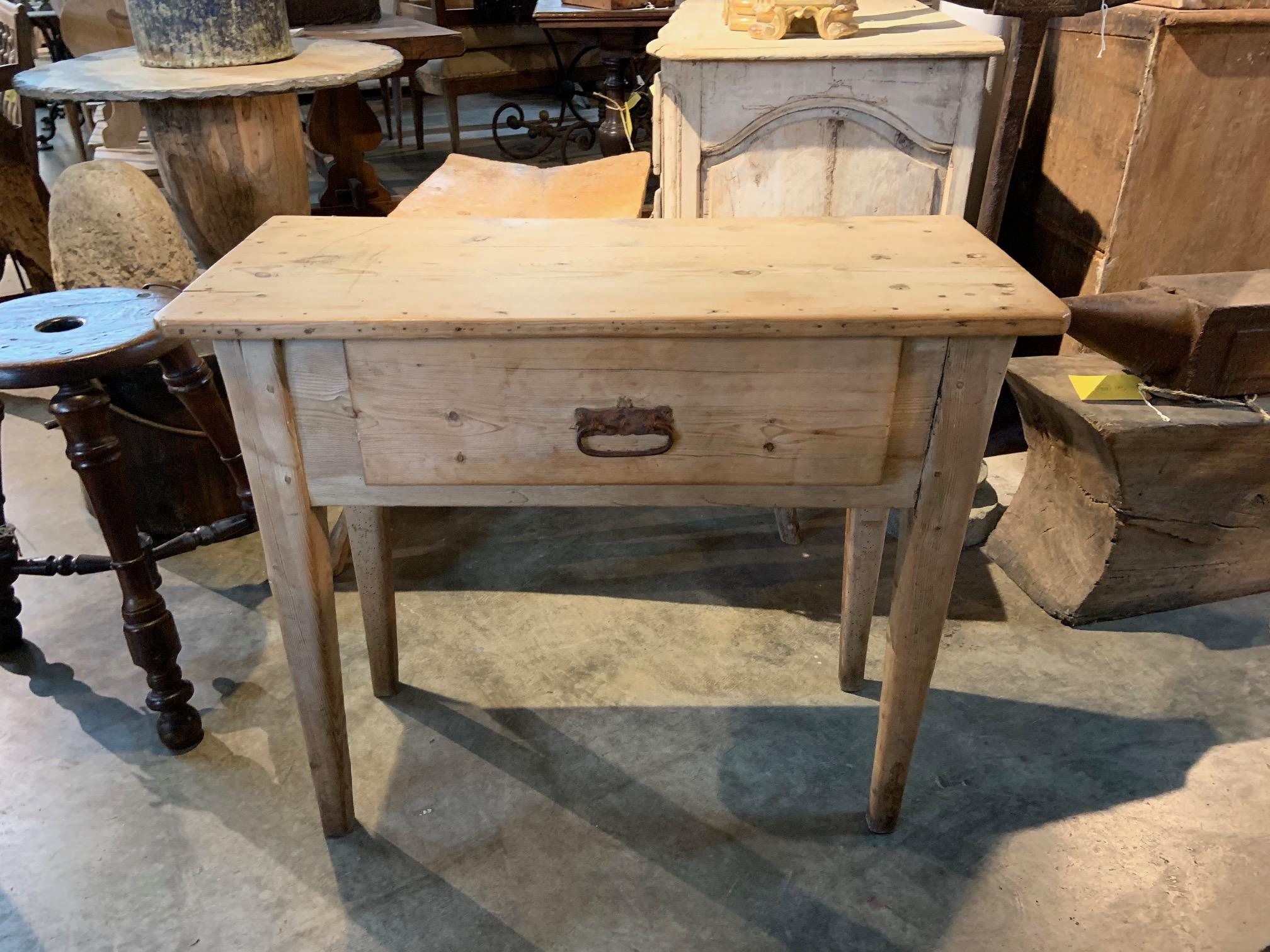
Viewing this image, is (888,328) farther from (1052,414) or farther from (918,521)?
(1052,414)

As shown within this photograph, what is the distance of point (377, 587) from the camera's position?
1.65 m

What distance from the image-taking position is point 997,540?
217 centimetres

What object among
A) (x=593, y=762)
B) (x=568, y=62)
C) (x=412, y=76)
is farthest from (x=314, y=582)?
(x=568, y=62)

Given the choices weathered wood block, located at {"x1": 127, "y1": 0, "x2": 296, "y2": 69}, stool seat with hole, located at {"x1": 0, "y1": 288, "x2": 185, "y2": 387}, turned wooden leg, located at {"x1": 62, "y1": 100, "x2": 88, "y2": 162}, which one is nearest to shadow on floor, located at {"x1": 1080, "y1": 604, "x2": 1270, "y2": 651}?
stool seat with hole, located at {"x1": 0, "y1": 288, "x2": 185, "y2": 387}

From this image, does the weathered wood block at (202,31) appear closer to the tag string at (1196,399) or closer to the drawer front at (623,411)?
the drawer front at (623,411)

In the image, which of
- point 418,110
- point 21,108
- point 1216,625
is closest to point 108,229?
point 21,108

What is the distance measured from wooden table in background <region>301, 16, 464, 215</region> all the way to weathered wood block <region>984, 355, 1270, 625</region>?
10.5 feet

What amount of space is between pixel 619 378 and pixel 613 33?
3.57 m

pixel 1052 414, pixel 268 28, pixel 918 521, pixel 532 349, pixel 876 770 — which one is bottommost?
pixel 876 770

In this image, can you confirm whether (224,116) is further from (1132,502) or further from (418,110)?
(418,110)

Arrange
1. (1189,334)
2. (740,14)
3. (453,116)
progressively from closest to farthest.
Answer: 1. (1189,334)
2. (740,14)
3. (453,116)

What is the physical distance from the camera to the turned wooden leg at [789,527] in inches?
88.4

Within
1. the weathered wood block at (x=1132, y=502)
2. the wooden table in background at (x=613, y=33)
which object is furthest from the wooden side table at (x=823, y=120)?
the wooden table in background at (x=613, y=33)

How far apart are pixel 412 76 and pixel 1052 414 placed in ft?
15.5
